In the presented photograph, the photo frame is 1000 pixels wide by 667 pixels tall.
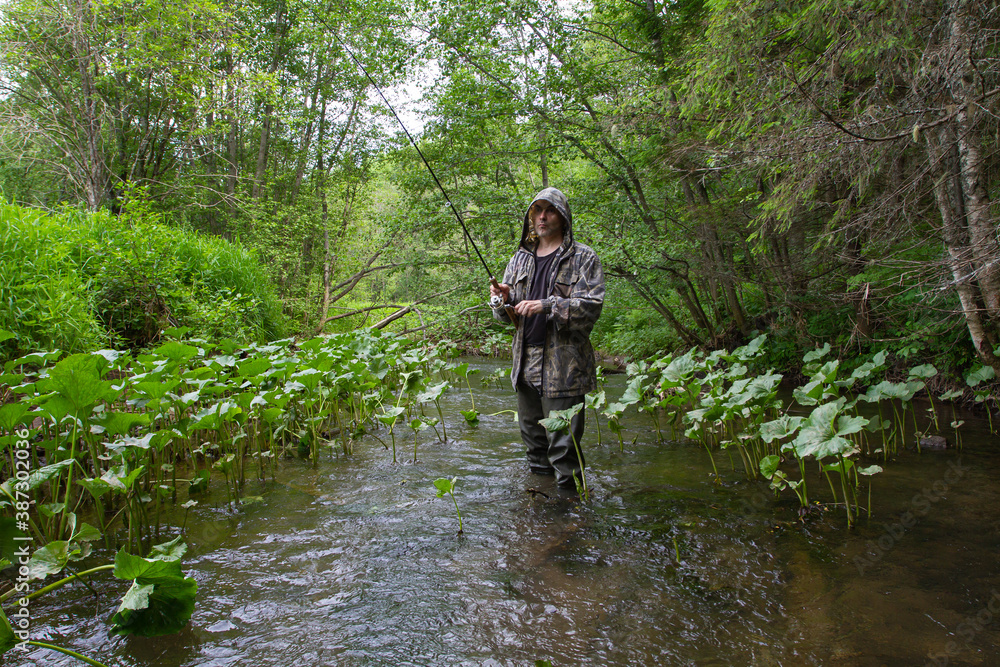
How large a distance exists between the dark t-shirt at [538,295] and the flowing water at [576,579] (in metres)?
1.01

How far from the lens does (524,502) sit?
3354 mm

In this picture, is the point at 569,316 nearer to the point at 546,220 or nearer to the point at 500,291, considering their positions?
the point at 500,291

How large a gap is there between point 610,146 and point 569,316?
5.30m

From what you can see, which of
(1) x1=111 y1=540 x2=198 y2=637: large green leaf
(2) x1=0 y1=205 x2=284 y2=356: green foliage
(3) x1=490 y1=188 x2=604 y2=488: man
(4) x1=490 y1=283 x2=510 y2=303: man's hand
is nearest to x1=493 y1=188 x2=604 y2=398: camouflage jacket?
(3) x1=490 y1=188 x2=604 y2=488: man

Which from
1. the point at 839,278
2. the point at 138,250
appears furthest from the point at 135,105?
the point at 839,278

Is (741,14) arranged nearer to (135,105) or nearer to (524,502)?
(524,502)

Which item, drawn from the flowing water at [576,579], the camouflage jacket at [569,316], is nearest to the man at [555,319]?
the camouflage jacket at [569,316]

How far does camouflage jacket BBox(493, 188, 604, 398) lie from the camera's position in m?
3.22

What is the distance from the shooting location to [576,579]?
7.82 ft

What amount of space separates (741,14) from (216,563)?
5.34 metres

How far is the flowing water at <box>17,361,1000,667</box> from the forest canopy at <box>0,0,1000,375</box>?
2.12 metres

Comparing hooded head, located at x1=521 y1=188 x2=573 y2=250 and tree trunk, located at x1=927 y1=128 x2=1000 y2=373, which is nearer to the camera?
hooded head, located at x1=521 y1=188 x2=573 y2=250

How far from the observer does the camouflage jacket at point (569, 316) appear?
3223 mm

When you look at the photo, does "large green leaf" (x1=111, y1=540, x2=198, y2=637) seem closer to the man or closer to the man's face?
the man
